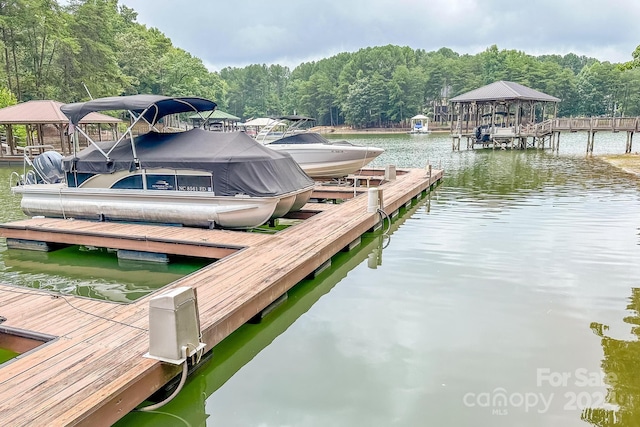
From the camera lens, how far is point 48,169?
963 centimetres

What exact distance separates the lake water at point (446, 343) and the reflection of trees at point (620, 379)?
0.01 metres

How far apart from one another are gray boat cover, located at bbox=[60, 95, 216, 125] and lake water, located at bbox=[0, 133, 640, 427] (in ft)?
13.8

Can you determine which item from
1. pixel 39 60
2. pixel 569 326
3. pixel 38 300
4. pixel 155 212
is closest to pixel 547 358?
pixel 569 326

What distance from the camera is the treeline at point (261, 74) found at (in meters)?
31.9

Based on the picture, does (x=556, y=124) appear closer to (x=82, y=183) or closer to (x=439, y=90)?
(x=82, y=183)

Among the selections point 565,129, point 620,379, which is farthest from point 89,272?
point 565,129

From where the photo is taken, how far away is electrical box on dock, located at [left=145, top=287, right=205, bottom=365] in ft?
10.7

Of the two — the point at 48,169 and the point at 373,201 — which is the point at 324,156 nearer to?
the point at 373,201

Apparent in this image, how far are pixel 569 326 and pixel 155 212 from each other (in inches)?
256

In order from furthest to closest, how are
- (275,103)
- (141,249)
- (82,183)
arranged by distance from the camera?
(275,103) < (82,183) < (141,249)

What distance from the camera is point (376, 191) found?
9109mm

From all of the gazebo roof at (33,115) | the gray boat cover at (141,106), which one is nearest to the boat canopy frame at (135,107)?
the gray boat cover at (141,106)

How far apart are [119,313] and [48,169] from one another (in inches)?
273

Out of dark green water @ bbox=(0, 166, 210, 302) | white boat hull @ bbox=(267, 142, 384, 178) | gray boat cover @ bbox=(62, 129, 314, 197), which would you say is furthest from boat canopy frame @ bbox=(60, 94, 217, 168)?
white boat hull @ bbox=(267, 142, 384, 178)
